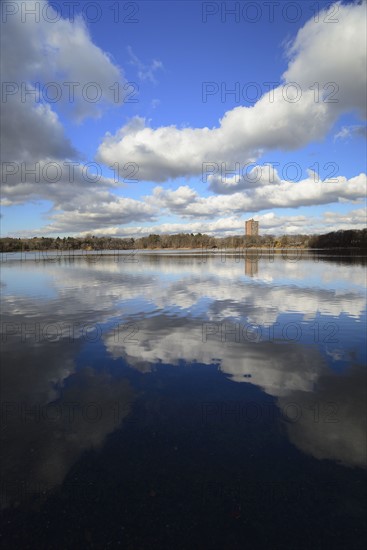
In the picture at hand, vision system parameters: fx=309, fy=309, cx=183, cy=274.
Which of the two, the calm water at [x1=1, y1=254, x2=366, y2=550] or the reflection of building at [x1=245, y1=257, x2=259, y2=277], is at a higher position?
the reflection of building at [x1=245, y1=257, x2=259, y2=277]

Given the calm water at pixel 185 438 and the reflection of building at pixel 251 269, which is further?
the reflection of building at pixel 251 269

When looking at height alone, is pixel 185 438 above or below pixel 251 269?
below

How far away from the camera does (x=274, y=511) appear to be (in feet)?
14.6

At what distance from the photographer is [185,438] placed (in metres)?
6.13

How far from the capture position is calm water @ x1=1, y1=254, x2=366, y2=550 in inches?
167

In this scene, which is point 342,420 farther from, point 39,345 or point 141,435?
point 39,345

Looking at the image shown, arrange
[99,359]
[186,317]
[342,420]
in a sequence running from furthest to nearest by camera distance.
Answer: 1. [186,317]
2. [99,359]
3. [342,420]

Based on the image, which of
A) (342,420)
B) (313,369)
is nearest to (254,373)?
(313,369)

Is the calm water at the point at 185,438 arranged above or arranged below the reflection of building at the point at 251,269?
below

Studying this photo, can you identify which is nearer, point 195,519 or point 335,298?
point 195,519

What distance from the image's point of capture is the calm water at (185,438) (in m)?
4.25

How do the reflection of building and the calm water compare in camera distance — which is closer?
the calm water

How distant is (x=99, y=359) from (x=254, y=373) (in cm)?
505

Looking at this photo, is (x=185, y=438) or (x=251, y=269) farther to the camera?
(x=251, y=269)
